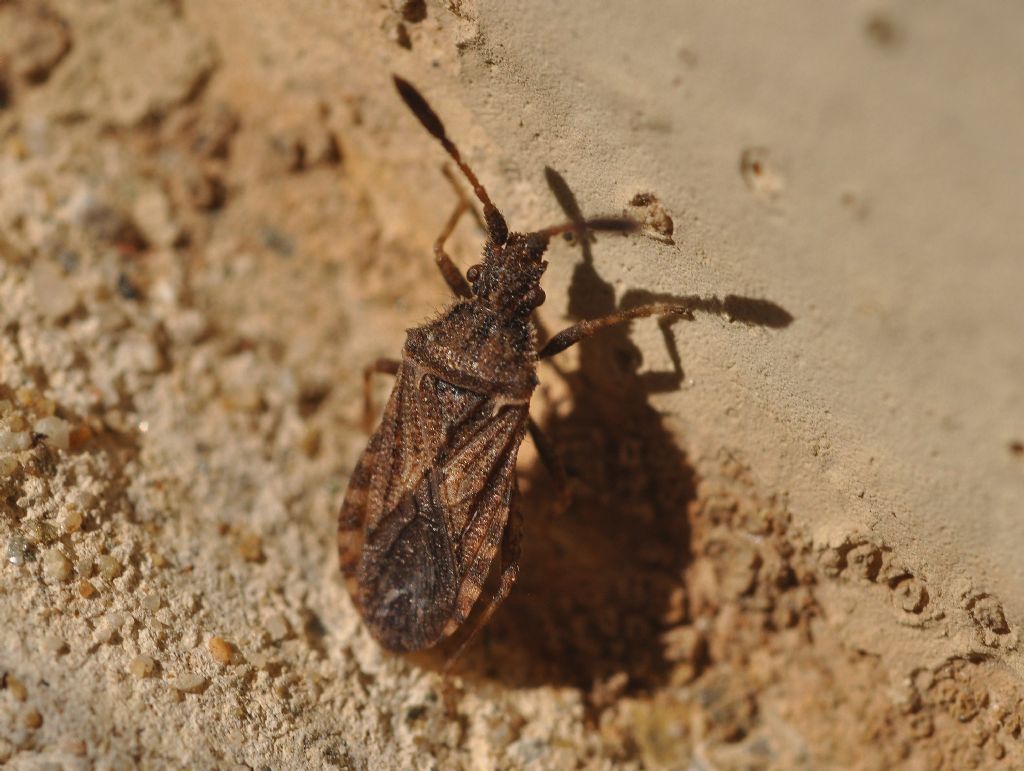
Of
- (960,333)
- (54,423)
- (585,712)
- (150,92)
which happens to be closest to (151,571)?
(54,423)

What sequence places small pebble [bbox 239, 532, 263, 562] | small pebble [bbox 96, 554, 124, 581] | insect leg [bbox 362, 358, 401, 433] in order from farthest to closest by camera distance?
insect leg [bbox 362, 358, 401, 433]
small pebble [bbox 239, 532, 263, 562]
small pebble [bbox 96, 554, 124, 581]

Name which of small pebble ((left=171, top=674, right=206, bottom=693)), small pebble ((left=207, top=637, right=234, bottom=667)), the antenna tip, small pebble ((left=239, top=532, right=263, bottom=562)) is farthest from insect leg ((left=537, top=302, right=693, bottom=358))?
small pebble ((left=171, top=674, right=206, bottom=693))

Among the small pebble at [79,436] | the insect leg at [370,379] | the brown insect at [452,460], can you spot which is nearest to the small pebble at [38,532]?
the small pebble at [79,436]

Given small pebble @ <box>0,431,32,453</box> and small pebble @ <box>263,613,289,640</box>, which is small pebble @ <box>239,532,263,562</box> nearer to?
small pebble @ <box>263,613,289,640</box>

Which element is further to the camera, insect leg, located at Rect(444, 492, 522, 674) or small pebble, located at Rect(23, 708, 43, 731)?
insect leg, located at Rect(444, 492, 522, 674)

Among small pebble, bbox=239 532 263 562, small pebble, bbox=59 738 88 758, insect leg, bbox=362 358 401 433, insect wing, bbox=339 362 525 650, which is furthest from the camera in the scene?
insect leg, bbox=362 358 401 433

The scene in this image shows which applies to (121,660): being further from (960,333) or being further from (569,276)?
(960,333)

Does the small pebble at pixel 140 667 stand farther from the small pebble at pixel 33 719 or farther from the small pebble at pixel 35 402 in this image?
the small pebble at pixel 35 402
